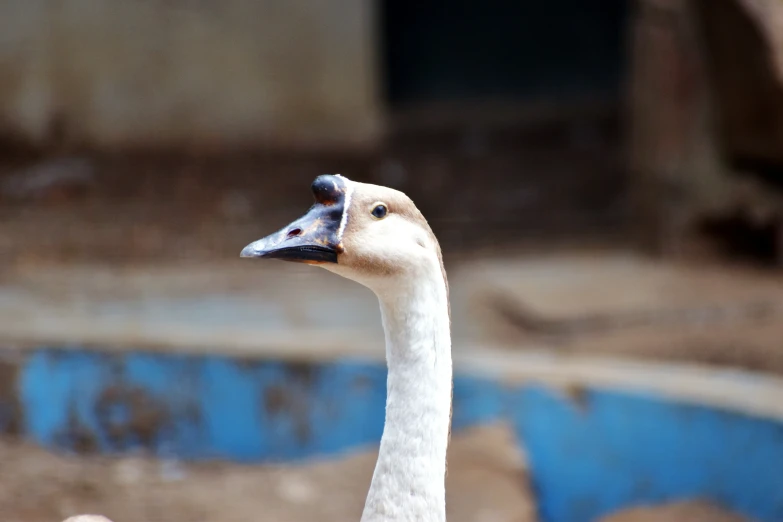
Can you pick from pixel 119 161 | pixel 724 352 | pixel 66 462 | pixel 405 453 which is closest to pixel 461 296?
pixel 724 352

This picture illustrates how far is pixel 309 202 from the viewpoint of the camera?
7.38 meters

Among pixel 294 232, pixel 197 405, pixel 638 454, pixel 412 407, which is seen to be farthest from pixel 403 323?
pixel 197 405

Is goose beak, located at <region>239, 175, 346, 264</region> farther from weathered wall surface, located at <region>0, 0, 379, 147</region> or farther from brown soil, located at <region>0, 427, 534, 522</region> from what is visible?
weathered wall surface, located at <region>0, 0, 379, 147</region>

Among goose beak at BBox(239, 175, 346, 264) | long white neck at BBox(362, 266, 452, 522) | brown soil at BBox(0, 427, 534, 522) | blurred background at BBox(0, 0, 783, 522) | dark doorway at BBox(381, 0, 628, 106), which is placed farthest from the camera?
dark doorway at BBox(381, 0, 628, 106)

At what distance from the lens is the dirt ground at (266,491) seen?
295 centimetres

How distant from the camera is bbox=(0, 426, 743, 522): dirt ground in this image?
295cm

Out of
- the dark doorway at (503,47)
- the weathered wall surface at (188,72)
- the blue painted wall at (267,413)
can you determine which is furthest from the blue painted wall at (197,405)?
the dark doorway at (503,47)

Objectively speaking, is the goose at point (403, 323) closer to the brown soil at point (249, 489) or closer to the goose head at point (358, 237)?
the goose head at point (358, 237)

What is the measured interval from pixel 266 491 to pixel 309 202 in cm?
438

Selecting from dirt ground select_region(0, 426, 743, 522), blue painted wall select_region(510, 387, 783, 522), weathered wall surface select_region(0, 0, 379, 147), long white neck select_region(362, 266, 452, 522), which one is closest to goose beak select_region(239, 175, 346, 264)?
long white neck select_region(362, 266, 452, 522)

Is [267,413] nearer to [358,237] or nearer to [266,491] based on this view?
[266,491]

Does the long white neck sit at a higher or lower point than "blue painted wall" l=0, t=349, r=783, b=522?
higher

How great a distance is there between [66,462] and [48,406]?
37 cm

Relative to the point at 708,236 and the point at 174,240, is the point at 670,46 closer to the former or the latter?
the point at 708,236
